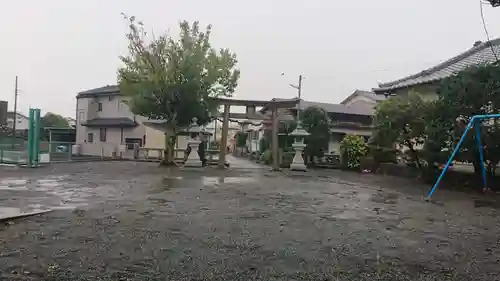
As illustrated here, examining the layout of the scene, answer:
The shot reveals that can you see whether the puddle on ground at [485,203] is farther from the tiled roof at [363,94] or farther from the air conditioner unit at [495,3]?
the tiled roof at [363,94]

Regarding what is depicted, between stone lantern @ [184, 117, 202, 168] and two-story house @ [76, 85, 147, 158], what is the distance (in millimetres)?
11340

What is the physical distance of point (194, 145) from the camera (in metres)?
20.5

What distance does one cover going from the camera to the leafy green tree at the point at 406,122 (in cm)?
1415

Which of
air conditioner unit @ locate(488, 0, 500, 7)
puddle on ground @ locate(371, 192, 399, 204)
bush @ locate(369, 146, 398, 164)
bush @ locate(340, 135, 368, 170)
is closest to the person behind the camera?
air conditioner unit @ locate(488, 0, 500, 7)

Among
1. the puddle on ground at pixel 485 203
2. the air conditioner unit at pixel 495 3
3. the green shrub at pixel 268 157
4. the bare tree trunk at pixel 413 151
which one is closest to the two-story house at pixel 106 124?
the green shrub at pixel 268 157

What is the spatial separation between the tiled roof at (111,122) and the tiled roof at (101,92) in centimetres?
211

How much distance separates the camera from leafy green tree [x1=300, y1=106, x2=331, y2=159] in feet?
71.3

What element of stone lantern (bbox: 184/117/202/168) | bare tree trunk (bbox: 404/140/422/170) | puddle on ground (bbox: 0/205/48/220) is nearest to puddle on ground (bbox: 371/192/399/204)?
bare tree trunk (bbox: 404/140/422/170)

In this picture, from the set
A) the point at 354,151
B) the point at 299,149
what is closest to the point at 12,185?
the point at 299,149

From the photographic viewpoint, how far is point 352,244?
512 cm

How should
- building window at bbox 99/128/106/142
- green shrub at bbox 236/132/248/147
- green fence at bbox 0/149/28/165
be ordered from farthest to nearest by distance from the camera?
green shrub at bbox 236/132/248/147 → building window at bbox 99/128/106/142 → green fence at bbox 0/149/28/165

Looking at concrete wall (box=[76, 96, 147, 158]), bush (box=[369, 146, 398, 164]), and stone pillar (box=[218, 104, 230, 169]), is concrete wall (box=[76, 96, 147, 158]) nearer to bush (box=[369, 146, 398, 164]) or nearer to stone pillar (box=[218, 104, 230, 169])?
stone pillar (box=[218, 104, 230, 169])

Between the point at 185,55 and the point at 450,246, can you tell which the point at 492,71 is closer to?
the point at 450,246

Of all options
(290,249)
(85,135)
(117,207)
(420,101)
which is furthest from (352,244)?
(85,135)
